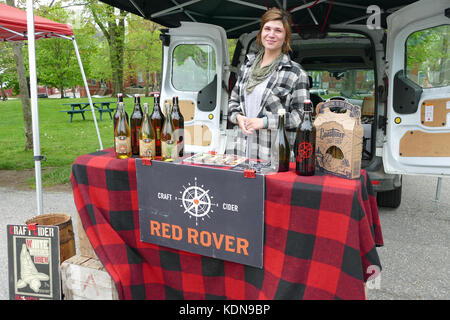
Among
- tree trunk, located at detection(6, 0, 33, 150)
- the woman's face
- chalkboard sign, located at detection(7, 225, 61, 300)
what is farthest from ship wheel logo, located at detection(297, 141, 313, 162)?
tree trunk, located at detection(6, 0, 33, 150)

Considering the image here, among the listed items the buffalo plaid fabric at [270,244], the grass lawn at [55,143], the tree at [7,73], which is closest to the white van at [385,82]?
the grass lawn at [55,143]

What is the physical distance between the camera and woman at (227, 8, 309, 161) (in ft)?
8.06

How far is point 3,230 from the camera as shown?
4.10 metres

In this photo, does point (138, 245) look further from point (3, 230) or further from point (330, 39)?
point (330, 39)

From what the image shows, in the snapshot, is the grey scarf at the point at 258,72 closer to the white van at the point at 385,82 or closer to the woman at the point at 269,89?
the woman at the point at 269,89

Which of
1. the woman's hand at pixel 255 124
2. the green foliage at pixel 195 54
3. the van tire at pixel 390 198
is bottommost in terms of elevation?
the van tire at pixel 390 198

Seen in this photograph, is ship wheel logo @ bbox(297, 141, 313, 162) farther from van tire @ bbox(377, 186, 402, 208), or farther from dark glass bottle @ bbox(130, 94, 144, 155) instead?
van tire @ bbox(377, 186, 402, 208)

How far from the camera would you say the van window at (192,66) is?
435 cm

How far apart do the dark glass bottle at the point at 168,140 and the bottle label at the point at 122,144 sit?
236 millimetres

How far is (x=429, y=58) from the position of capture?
356 centimetres

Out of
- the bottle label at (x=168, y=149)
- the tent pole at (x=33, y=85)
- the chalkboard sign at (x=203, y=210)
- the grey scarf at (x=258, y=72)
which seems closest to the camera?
the chalkboard sign at (x=203, y=210)

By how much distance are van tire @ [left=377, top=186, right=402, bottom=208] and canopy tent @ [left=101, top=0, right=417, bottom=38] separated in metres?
2.21

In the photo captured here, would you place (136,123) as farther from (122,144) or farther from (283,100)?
(283,100)

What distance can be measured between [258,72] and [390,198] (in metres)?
3.04
